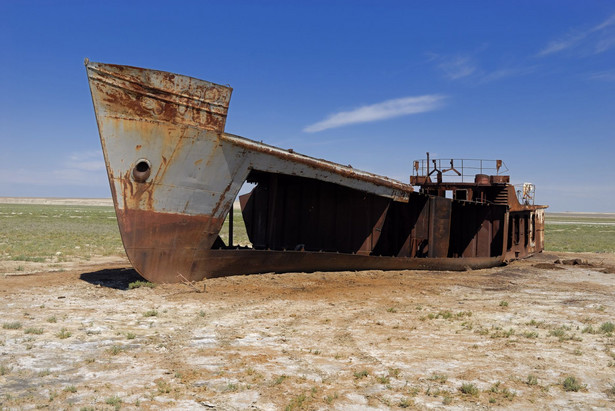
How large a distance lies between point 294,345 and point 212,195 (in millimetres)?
5007

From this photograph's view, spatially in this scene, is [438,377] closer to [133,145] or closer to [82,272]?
[133,145]

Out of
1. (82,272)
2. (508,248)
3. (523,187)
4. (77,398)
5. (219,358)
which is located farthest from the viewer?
(523,187)

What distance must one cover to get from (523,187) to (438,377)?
18.5 m

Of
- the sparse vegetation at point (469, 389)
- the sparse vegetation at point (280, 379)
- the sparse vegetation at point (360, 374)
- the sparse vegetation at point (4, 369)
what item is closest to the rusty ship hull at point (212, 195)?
the sparse vegetation at point (4, 369)

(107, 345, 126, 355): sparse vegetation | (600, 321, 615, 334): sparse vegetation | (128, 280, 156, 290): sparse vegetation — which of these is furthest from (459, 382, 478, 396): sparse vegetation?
(128, 280, 156, 290): sparse vegetation

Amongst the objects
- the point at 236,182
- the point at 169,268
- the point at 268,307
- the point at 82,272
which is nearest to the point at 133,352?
the point at 268,307

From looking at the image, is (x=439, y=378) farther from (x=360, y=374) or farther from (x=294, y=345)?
(x=294, y=345)

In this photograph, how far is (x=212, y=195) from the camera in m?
11.2

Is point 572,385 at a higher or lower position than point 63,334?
higher

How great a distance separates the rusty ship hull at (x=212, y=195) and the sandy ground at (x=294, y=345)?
724mm

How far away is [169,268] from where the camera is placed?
36.0 ft

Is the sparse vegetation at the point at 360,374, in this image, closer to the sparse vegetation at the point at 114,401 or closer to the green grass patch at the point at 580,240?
the sparse vegetation at the point at 114,401

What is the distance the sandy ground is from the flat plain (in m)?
0.03

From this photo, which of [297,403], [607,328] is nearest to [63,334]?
[297,403]
